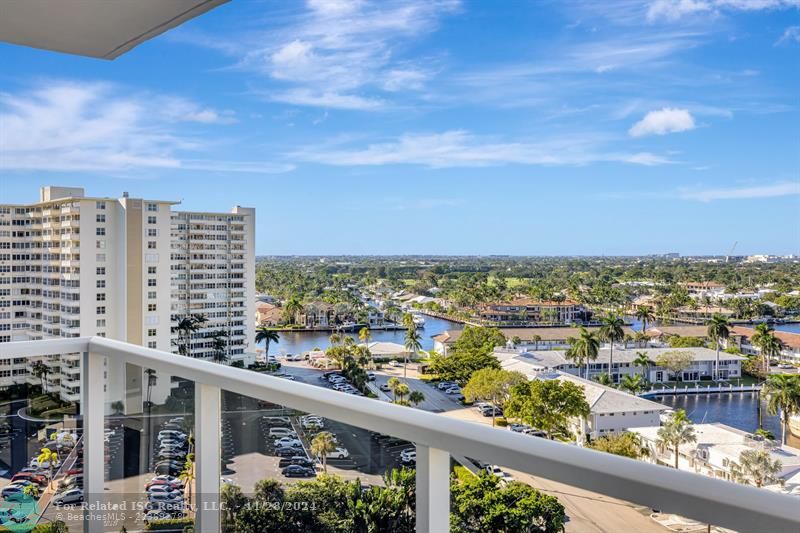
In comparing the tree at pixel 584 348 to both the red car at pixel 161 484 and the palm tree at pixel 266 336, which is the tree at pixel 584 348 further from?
the red car at pixel 161 484

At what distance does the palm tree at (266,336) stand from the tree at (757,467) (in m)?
4.24

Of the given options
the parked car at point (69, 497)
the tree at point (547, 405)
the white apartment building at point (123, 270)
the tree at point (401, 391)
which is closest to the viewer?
the parked car at point (69, 497)

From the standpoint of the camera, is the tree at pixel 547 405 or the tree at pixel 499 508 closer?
the tree at pixel 499 508

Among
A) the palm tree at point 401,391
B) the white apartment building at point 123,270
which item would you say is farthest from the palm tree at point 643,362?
the white apartment building at point 123,270

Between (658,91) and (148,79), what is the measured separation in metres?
7.46

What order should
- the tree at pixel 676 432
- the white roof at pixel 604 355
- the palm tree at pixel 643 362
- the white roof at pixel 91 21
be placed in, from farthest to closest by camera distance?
the palm tree at pixel 643 362 → the white roof at pixel 604 355 → the tree at pixel 676 432 → the white roof at pixel 91 21

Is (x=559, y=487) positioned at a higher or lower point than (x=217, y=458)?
higher

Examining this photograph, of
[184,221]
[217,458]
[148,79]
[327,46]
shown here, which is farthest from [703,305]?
[148,79]

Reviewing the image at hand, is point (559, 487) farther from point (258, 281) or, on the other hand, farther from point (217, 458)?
point (258, 281)

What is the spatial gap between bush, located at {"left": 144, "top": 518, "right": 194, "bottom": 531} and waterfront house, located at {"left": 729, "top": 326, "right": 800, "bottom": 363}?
3.48 meters

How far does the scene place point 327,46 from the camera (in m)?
8.58

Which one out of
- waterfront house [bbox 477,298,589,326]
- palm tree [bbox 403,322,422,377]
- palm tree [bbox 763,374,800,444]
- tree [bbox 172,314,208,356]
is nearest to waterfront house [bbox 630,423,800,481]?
palm tree [bbox 763,374,800,444]

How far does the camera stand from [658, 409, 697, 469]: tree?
10.8 ft

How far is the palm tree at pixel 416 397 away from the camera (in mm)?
4391
